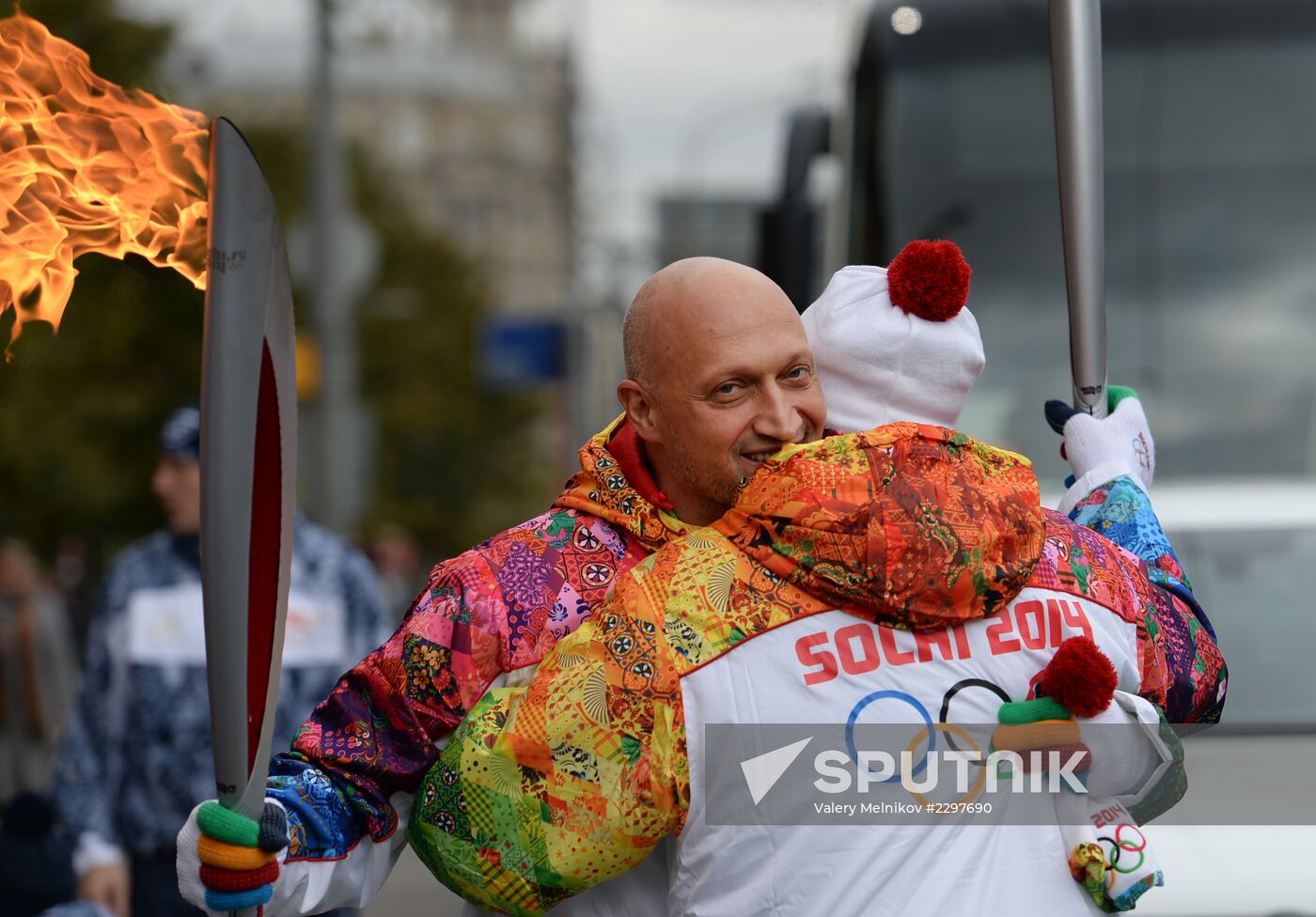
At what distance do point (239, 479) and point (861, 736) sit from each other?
2.84ft

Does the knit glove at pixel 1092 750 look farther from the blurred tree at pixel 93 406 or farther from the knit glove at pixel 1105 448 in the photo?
the blurred tree at pixel 93 406

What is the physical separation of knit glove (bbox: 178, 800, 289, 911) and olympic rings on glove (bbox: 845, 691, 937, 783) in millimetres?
747

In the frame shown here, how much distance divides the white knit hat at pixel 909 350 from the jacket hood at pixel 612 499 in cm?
29

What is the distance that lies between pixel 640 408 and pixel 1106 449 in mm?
832

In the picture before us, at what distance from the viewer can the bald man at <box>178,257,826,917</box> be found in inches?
97.6

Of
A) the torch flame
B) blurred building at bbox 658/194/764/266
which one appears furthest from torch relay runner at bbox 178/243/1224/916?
blurred building at bbox 658/194/764/266

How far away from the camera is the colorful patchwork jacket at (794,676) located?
7.25 ft

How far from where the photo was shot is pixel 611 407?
1730 inches

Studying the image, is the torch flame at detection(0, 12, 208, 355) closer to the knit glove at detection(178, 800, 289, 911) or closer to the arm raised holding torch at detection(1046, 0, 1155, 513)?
the knit glove at detection(178, 800, 289, 911)

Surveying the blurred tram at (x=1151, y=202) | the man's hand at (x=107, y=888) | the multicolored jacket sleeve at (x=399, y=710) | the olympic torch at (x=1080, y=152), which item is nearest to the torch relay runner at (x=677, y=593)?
the multicolored jacket sleeve at (x=399, y=710)

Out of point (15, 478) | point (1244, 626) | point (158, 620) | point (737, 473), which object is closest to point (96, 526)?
point (15, 478)

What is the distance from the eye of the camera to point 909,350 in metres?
2.53

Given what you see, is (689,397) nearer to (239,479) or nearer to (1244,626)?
(239,479)

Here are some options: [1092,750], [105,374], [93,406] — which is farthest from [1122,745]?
[105,374]
